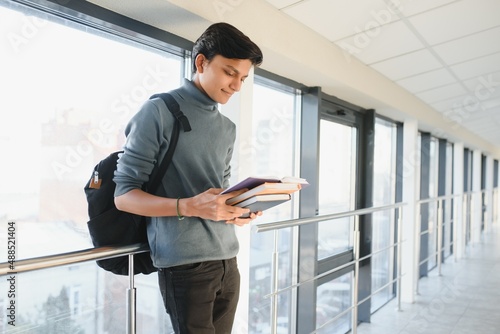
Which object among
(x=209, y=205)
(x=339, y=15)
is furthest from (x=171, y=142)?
(x=339, y=15)

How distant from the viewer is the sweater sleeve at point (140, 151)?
907 mm

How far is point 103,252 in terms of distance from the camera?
0.97 metres

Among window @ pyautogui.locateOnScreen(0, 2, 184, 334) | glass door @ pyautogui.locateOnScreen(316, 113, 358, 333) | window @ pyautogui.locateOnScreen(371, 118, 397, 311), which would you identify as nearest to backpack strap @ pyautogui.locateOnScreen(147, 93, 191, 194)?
window @ pyautogui.locateOnScreen(0, 2, 184, 334)

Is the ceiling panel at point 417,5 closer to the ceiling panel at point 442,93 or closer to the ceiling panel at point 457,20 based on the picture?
the ceiling panel at point 457,20

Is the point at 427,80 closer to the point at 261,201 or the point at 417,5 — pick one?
the point at 417,5

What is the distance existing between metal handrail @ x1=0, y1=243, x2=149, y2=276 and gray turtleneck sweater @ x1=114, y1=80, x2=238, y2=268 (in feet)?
0.20

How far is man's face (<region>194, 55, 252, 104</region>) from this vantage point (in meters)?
1.00

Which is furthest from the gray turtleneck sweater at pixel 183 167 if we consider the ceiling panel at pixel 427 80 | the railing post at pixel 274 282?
the ceiling panel at pixel 427 80

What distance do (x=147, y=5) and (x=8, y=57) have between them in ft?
1.31

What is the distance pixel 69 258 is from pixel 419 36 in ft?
6.37

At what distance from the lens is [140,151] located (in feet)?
2.97

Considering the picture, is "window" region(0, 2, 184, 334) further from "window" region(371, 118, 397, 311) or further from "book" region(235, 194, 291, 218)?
"window" region(371, 118, 397, 311)

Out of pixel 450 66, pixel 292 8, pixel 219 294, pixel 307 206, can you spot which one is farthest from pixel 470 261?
pixel 219 294

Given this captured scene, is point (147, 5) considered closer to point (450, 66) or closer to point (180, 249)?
point (180, 249)
